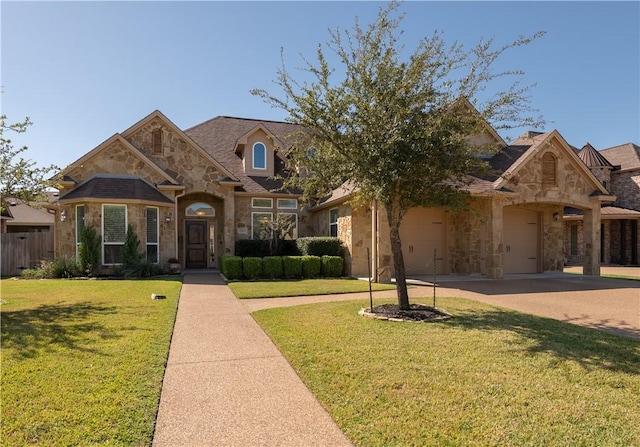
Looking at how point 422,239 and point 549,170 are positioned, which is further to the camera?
point 422,239

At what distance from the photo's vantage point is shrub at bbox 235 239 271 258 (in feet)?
58.7

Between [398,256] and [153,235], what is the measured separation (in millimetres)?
11614

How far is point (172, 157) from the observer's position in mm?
17750

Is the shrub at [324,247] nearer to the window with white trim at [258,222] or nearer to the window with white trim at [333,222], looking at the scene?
the window with white trim at [333,222]

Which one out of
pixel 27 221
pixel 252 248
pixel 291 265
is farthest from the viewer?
pixel 27 221

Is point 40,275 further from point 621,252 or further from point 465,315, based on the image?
point 621,252

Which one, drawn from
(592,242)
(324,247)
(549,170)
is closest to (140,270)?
(324,247)

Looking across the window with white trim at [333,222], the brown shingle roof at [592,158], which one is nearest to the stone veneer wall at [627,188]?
the brown shingle roof at [592,158]

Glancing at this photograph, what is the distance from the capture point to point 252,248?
18.0 meters

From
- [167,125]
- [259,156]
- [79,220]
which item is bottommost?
[79,220]

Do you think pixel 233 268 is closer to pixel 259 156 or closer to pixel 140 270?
pixel 140 270

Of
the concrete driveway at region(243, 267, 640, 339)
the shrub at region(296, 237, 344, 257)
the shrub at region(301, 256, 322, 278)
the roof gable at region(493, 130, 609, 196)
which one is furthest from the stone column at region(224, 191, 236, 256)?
the roof gable at region(493, 130, 609, 196)

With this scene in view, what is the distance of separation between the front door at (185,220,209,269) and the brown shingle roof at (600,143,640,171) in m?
26.9

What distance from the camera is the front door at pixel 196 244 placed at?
19.7 meters
